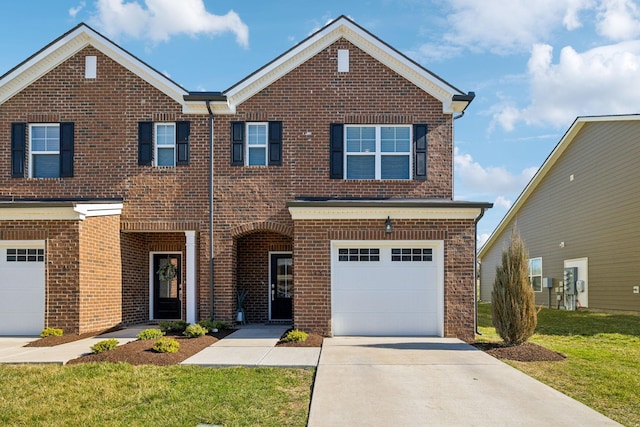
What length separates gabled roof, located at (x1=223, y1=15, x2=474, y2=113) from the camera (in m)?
14.4

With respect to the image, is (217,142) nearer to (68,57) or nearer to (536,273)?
(68,57)

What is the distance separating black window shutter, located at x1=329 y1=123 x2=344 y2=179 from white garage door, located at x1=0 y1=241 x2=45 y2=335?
7.50 metres

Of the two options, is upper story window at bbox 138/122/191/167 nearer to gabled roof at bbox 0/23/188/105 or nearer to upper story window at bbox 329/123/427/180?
gabled roof at bbox 0/23/188/105

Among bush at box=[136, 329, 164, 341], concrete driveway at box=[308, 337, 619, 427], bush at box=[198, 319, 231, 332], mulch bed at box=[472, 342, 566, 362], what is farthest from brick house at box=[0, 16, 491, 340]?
concrete driveway at box=[308, 337, 619, 427]

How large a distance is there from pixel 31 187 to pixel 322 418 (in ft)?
38.9

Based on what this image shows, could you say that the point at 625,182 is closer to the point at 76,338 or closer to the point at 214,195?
the point at 214,195

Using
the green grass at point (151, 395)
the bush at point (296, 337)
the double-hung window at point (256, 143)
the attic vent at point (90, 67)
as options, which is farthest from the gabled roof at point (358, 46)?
the green grass at point (151, 395)

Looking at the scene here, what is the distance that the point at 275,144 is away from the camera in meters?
14.6

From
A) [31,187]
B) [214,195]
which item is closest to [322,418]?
[214,195]

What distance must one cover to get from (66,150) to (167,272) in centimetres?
449

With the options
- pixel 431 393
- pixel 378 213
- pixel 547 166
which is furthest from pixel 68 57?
pixel 547 166

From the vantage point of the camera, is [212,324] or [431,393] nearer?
[431,393]

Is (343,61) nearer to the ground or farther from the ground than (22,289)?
farther from the ground

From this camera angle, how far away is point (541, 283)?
87.8 ft
